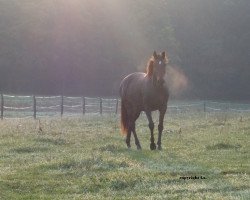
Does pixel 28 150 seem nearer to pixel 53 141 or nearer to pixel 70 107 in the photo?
pixel 53 141

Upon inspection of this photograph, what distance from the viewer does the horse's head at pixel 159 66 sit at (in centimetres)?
1650

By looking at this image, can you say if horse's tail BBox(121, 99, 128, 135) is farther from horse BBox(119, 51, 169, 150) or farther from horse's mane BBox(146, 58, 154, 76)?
horse's mane BBox(146, 58, 154, 76)

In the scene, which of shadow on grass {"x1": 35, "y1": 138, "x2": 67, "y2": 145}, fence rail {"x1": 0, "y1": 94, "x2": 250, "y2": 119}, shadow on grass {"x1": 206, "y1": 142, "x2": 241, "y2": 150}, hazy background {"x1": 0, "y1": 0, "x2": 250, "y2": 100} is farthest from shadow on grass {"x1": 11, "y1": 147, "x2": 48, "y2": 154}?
hazy background {"x1": 0, "y1": 0, "x2": 250, "y2": 100}

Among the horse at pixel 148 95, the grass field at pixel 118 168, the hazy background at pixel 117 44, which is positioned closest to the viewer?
the grass field at pixel 118 168

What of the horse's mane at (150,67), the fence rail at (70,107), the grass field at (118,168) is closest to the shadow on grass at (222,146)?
the grass field at (118,168)

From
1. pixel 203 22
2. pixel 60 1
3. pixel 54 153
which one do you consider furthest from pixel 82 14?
pixel 54 153

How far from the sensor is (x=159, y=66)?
1648cm

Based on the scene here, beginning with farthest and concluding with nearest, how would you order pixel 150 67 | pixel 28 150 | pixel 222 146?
pixel 222 146 < pixel 150 67 < pixel 28 150

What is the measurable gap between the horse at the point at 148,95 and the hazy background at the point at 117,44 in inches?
1829

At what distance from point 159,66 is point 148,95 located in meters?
1.21

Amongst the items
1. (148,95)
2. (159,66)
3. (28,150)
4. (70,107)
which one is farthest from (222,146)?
(70,107)

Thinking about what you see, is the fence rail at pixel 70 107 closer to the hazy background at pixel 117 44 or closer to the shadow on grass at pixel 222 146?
the hazy background at pixel 117 44

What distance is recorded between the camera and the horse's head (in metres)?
16.5

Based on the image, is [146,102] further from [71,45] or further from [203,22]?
[203,22]
